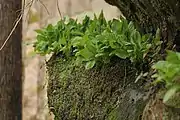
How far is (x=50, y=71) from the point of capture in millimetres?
1642

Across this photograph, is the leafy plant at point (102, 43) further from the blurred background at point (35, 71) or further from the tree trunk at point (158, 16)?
the blurred background at point (35, 71)

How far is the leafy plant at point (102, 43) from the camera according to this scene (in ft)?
3.67

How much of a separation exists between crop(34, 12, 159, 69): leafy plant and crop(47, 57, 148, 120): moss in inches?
1.4

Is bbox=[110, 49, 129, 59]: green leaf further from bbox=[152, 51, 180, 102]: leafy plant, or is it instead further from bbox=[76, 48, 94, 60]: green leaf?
bbox=[152, 51, 180, 102]: leafy plant

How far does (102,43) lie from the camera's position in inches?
46.8

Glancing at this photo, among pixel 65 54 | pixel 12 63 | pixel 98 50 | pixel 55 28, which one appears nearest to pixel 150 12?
pixel 98 50

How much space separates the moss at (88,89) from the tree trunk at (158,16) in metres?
0.13

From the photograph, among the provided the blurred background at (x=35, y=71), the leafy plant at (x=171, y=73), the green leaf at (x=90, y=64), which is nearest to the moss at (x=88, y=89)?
the green leaf at (x=90, y=64)

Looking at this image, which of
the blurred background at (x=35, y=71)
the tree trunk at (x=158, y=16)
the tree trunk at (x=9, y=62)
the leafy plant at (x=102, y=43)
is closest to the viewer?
the tree trunk at (x=158, y=16)

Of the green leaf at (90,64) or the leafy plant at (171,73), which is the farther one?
the green leaf at (90,64)

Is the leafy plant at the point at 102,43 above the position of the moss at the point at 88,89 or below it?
above

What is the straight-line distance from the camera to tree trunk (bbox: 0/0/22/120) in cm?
180

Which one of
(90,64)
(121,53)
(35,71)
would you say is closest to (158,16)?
(121,53)

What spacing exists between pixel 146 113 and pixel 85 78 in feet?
1.41
